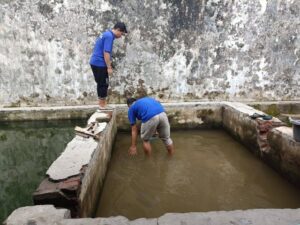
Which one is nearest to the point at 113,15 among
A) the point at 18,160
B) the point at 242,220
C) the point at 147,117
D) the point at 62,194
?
the point at 147,117

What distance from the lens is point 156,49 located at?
6.48 meters

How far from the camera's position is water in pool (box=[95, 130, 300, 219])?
332cm

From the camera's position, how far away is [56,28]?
6.24 m

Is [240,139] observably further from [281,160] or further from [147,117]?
[147,117]

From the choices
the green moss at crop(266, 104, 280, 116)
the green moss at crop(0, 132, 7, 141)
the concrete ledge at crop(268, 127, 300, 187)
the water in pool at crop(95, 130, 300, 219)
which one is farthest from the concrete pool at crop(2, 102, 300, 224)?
the green moss at crop(0, 132, 7, 141)

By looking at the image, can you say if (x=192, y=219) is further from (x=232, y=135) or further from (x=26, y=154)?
(x=232, y=135)

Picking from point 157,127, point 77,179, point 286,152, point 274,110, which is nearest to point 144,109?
point 157,127

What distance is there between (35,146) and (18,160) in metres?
0.52

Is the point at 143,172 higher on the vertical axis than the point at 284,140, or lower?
lower

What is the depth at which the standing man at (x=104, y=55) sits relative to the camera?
15.9 ft

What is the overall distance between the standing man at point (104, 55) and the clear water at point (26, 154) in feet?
3.90

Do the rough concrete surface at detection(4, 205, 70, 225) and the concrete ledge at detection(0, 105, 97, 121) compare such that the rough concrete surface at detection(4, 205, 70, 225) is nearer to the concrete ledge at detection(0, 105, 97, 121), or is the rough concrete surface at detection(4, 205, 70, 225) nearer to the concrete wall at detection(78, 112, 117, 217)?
the concrete wall at detection(78, 112, 117, 217)

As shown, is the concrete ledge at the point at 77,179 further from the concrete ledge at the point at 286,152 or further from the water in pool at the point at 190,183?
the concrete ledge at the point at 286,152

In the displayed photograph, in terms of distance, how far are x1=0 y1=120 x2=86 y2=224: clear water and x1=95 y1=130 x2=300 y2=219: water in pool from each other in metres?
0.96
